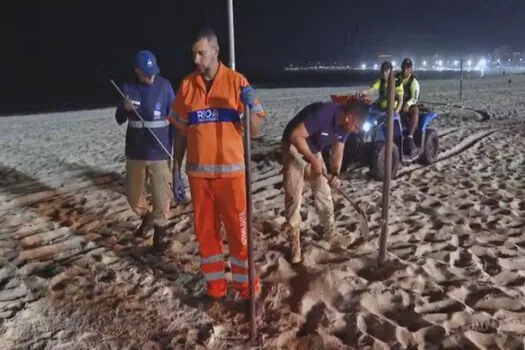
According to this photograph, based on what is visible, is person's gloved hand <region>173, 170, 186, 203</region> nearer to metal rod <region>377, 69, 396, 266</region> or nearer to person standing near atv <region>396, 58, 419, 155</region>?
metal rod <region>377, 69, 396, 266</region>

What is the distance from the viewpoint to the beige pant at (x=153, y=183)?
4629 millimetres

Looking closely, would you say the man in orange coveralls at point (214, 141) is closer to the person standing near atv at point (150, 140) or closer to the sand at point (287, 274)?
the sand at point (287, 274)

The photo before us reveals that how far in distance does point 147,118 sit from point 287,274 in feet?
6.09

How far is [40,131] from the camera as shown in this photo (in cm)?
1323

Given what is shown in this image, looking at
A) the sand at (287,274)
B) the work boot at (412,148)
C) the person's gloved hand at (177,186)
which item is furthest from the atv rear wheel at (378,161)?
the person's gloved hand at (177,186)

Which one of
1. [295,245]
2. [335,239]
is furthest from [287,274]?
[335,239]

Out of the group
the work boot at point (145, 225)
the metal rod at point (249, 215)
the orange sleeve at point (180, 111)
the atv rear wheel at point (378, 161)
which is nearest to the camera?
the metal rod at point (249, 215)

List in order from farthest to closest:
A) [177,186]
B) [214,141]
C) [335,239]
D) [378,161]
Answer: [378,161]
[335,239]
[177,186]
[214,141]

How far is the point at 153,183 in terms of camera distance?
15.2ft

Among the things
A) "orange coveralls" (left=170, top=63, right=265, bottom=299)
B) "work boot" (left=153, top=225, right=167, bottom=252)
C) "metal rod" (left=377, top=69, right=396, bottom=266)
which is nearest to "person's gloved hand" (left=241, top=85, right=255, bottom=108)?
"orange coveralls" (left=170, top=63, right=265, bottom=299)

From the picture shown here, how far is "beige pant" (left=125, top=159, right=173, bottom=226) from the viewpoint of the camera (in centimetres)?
463

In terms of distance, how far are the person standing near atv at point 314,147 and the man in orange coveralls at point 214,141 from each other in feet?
2.52

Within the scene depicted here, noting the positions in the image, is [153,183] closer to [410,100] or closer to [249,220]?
[249,220]

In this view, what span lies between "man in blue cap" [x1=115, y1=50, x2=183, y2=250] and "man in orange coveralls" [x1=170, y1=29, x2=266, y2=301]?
0.99 metres
